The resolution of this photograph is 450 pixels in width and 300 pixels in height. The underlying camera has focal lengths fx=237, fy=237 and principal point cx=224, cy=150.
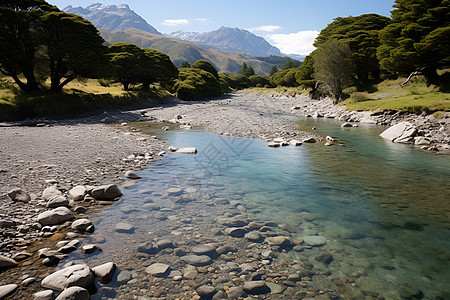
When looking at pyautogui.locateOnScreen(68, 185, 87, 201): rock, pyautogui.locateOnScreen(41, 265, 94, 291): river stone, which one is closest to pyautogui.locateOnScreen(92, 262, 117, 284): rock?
pyautogui.locateOnScreen(41, 265, 94, 291): river stone

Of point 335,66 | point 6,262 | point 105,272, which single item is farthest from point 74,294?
point 335,66

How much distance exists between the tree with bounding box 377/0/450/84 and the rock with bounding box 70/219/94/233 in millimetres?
39943

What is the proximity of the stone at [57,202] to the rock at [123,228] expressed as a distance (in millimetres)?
1770

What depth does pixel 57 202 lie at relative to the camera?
241 inches

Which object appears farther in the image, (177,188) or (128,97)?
(128,97)

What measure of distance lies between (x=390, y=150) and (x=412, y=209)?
31.3ft

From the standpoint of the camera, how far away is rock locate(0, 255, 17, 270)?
3.90m

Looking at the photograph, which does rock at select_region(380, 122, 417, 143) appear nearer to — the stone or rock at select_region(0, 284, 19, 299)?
the stone

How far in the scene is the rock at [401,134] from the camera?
17453 mm

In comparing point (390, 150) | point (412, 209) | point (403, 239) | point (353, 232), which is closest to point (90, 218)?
point (353, 232)

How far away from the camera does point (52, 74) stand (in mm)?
27234

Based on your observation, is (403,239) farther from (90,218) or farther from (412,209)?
(90,218)

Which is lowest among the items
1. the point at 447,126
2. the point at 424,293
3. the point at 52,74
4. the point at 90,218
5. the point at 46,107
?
the point at 424,293

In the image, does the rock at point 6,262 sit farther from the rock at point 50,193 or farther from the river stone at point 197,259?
the river stone at point 197,259
